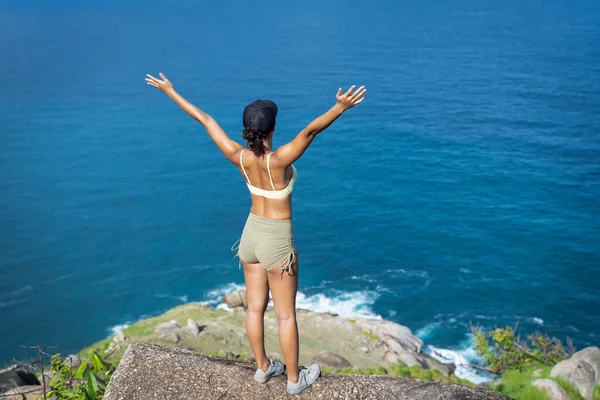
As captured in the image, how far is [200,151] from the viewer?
223 feet

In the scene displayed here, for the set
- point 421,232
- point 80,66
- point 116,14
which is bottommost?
point 421,232

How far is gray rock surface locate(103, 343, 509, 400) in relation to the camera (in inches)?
358

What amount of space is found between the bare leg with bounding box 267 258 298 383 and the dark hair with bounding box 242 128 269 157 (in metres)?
1.51

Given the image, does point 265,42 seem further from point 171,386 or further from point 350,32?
point 171,386

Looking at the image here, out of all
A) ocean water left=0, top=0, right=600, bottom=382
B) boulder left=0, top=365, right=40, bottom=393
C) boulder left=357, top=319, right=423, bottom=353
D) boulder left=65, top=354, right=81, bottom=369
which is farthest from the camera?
ocean water left=0, top=0, right=600, bottom=382

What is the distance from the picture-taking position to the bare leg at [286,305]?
8.68m

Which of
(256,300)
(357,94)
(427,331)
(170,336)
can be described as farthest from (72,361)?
(427,331)

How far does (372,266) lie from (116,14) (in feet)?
393

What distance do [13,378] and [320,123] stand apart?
39.9 ft

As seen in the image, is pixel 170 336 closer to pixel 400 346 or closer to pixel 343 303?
pixel 400 346

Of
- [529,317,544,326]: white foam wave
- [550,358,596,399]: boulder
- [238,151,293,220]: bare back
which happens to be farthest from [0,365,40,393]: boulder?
[529,317,544,326]: white foam wave

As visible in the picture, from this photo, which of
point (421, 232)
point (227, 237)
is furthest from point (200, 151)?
point (421, 232)

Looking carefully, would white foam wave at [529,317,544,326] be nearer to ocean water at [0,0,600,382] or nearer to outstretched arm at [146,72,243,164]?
ocean water at [0,0,600,382]

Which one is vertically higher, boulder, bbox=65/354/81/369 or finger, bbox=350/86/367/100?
finger, bbox=350/86/367/100
